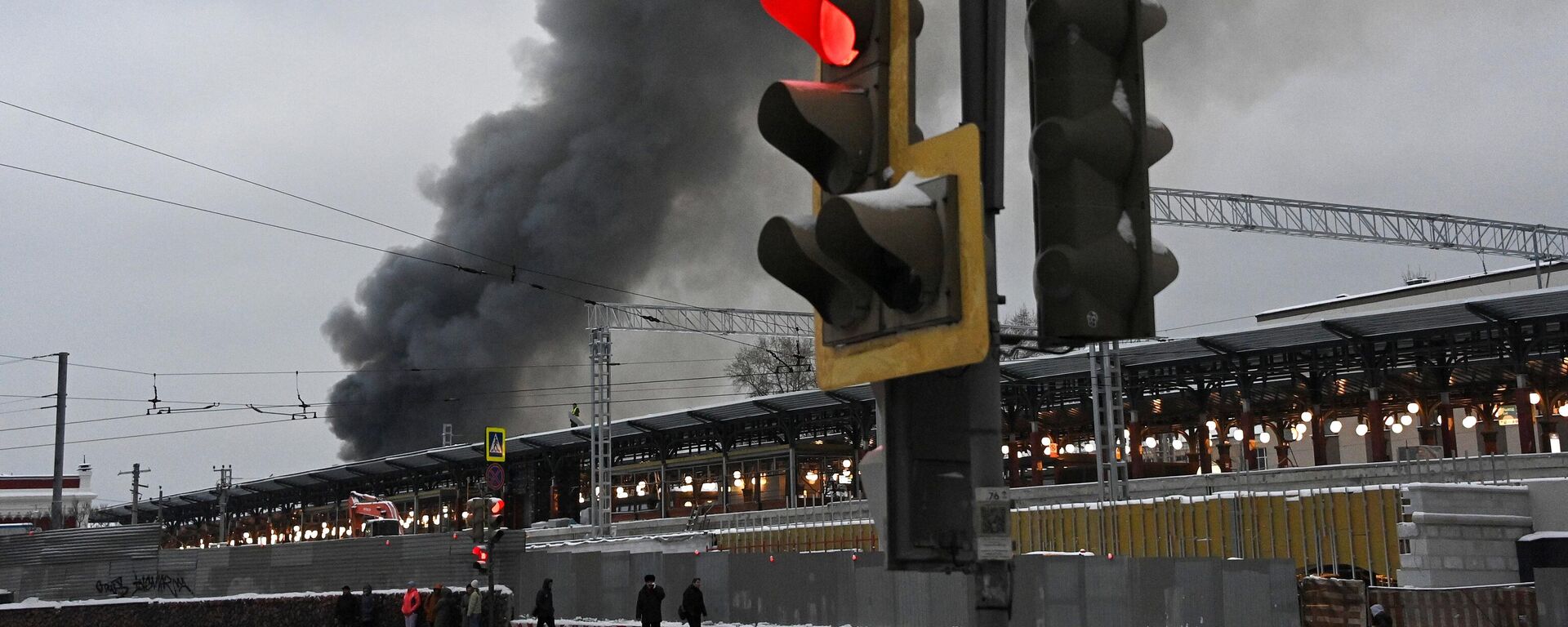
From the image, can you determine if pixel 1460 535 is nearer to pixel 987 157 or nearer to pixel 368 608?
pixel 368 608

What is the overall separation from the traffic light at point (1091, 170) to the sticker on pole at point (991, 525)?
0.42 m

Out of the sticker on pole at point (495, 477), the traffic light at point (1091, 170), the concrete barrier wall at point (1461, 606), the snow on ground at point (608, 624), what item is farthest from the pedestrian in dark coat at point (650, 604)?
the traffic light at point (1091, 170)

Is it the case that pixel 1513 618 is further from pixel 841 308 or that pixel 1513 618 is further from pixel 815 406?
pixel 815 406

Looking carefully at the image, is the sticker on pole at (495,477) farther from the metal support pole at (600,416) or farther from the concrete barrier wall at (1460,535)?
the metal support pole at (600,416)

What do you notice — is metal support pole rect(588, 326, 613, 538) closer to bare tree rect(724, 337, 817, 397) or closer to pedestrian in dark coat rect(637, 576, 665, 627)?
pedestrian in dark coat rect(637, 576, 665, 627)

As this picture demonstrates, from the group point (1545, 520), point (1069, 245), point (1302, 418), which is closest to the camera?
point (1069, 245)

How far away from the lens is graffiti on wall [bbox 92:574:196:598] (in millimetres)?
38250

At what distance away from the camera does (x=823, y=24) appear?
135 inches

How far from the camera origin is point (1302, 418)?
52.1m

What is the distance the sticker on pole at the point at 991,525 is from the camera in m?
3.34

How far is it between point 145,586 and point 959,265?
40498 millimetres

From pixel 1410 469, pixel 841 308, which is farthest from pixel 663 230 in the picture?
pixel 841 308

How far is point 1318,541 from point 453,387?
7076 centimetres

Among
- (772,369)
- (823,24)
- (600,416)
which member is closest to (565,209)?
(772,369)
